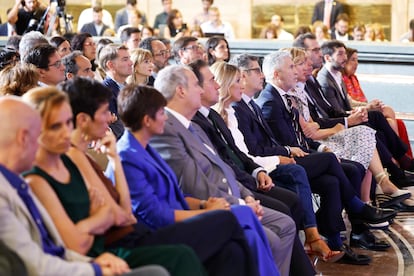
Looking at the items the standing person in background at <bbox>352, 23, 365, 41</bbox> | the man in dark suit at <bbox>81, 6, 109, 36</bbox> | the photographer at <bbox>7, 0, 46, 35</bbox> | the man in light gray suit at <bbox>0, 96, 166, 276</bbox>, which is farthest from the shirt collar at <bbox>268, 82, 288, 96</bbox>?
the standing person in background at <bbox>352, 23, 365, 41</bbox>

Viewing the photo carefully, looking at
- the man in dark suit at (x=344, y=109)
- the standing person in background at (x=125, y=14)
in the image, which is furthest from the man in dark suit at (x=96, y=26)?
the man in dark suit at (x=344, y=109)

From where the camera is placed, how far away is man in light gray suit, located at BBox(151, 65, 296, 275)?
4648 mm

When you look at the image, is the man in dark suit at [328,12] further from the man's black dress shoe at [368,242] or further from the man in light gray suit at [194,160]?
the man in light gray suit at [194,160]

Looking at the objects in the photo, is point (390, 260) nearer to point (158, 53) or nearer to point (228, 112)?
A: point (228, 112)

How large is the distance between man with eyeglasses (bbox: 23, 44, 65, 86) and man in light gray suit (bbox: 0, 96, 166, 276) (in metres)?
2.70

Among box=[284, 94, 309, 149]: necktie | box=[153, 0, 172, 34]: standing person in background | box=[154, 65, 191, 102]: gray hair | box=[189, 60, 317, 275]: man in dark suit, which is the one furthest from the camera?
box=[153, 0, 172, 34]: standing person in background

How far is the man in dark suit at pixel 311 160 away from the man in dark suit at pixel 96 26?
6.91m

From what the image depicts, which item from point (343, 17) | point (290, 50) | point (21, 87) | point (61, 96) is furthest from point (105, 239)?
point (343, 17)

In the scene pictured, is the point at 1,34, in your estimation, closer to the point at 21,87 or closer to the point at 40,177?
the point at 21,87

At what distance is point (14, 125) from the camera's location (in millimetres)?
3113

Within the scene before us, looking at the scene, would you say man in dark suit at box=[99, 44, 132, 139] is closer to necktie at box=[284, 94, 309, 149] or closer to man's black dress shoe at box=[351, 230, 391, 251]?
necktie at box=[284, 94, 309, 149]

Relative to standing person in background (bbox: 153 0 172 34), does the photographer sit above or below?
above

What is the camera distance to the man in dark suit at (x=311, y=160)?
5945 mm

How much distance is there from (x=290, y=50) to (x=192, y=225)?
354 centimetres
